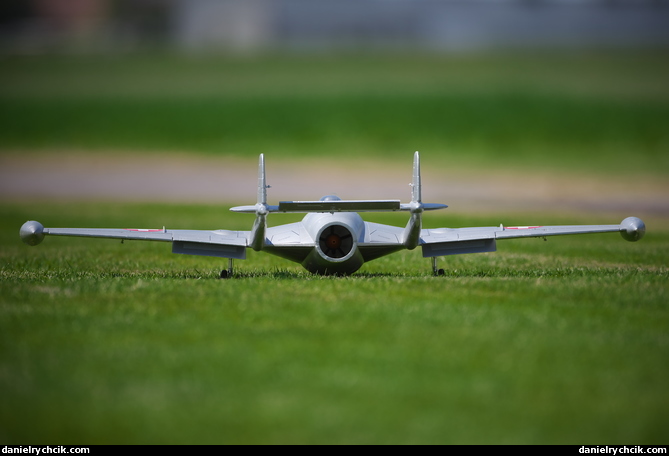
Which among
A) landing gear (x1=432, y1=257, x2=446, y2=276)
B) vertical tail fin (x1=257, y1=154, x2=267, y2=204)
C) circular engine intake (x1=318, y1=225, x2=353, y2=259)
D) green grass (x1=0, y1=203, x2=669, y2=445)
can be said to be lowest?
green grass (x1=0, y1=203, x2=669, y2=445)

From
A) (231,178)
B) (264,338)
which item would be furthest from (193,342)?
(231,178)

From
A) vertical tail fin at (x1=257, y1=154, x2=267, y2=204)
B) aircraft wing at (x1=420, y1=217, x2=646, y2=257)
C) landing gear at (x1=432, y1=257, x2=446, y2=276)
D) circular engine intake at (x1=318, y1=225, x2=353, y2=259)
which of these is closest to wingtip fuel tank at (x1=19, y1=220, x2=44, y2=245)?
vertical tail fin at (x1=257, y1=154, x2=267, y2=204)

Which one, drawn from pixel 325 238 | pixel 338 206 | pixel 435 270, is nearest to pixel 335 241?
pixel 325 238

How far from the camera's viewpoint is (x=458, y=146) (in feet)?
243

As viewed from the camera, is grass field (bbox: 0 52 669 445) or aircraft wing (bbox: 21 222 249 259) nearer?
grass field (bbox: 0 52 669 445)

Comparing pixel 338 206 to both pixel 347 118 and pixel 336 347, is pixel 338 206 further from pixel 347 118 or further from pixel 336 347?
pixel 347 118

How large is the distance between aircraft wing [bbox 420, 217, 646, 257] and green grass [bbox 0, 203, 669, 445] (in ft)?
3.43

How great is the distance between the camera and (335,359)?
1285 cm

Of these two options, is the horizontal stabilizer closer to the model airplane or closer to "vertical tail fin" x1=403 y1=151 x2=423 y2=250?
"vertical tail fin" x1=403 y1=151 x2=423 y2=250

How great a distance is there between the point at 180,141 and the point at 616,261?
5511cm

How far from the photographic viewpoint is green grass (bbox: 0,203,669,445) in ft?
34.4

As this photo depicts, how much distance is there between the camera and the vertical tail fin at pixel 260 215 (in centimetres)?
1823
